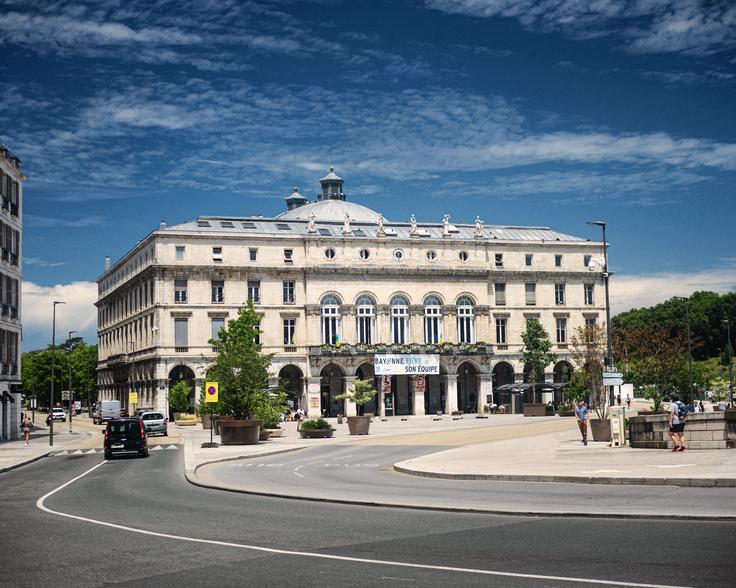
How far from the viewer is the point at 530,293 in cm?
9775

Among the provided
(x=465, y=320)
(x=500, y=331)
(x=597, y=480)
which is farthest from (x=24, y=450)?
(x=500, y=331)

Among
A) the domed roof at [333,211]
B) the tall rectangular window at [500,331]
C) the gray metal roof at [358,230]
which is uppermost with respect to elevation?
the domed roof at [333,211]

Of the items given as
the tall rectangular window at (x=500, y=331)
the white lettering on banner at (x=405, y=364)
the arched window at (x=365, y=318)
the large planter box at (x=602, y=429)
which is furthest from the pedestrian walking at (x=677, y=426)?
the tall rectangular window at (x=500, y=331)

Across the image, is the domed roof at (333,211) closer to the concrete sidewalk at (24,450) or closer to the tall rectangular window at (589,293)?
the tall rectangular window at (589,293)

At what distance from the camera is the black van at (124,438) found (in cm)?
4056

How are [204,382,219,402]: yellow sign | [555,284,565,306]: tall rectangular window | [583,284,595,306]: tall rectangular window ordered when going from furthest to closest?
[583,284,595,306]: tall rectangular window → [555,284,565,306]: tall rectangular window → [204,382,219,402]: yellow sign

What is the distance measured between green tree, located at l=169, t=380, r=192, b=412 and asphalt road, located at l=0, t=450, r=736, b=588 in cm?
6274

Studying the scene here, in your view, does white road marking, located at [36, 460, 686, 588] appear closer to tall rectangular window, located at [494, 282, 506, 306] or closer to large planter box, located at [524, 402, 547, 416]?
large planter box, located at [524, 402, 547, 416]

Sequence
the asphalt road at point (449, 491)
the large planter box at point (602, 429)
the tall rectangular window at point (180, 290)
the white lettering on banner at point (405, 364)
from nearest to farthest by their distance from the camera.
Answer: the asphalt road at point (449, 491) → the large planter box at point (602, 429) → the tall rectangular window at point (180, 290) → the white lettering on banner at point (405, 364)

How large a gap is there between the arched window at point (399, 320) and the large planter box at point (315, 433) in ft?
129

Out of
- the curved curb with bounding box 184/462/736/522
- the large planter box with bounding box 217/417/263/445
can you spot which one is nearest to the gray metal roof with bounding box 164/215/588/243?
the large planter box with bounding box 217/417/263/445

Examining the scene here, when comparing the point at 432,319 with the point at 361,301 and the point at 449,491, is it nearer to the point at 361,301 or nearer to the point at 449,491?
the point at 361,301

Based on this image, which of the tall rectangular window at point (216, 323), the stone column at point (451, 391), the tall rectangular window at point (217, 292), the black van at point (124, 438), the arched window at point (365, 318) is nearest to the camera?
the black van at point (124, 438)

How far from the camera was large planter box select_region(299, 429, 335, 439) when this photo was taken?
53.3 meters
